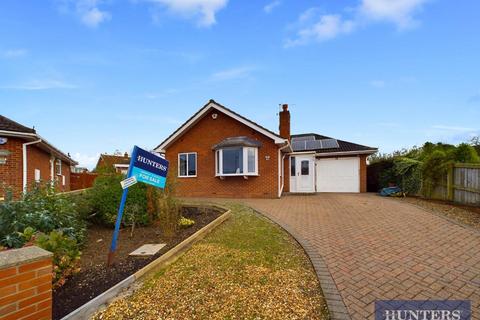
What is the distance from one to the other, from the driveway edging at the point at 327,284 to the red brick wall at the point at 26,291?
2.99 meters

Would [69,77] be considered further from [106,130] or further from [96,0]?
[106,130]

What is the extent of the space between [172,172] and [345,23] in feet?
26.8

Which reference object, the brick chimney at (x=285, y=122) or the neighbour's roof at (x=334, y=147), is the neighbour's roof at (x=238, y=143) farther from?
the neighbour's roof at (x=334, y=147)

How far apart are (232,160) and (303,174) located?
5.50 m

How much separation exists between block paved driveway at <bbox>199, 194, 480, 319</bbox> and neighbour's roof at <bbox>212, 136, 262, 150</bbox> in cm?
555

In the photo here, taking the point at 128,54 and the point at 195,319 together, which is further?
the point at 128,54

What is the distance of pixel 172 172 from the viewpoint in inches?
274

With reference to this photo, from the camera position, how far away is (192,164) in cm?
1512

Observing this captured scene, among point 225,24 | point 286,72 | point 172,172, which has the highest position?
point 225,24

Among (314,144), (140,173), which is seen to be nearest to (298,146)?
(314,144)

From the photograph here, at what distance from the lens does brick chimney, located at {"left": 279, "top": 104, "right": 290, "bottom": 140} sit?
16.4 m

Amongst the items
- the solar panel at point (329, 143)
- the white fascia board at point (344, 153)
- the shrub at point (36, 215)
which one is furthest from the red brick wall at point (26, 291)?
the solar panel at point (329, 143)

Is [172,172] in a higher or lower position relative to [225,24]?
lower

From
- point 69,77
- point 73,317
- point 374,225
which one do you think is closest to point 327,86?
point 374,225
